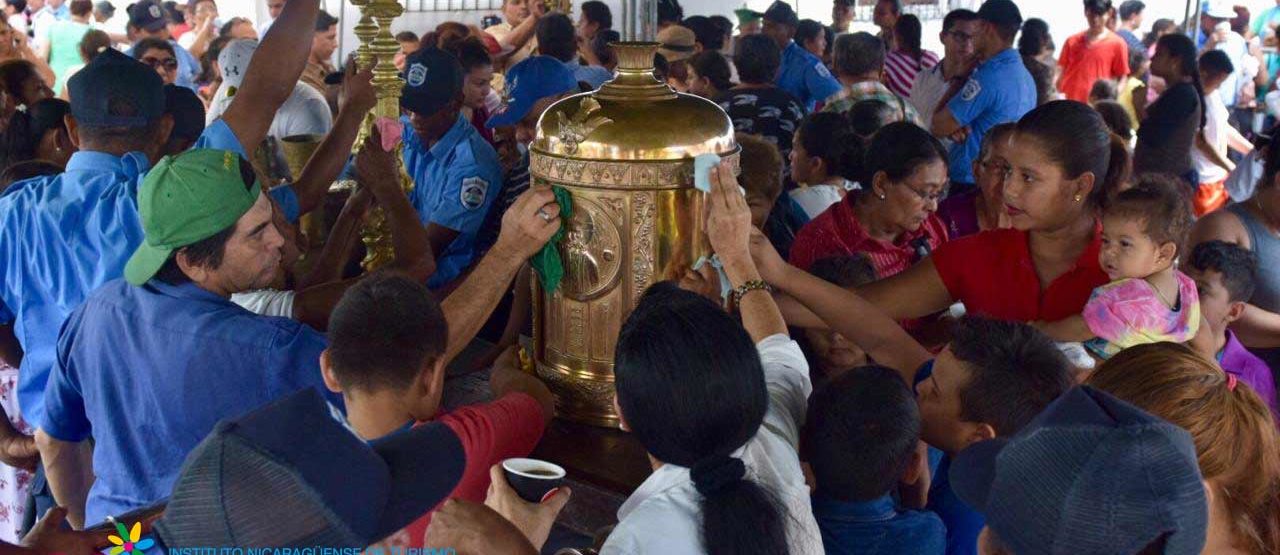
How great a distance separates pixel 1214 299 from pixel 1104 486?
1690 mm

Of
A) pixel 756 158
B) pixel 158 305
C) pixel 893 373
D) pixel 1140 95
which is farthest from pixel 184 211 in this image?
pixel 1140 95

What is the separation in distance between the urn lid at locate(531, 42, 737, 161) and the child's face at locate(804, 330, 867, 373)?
539 millimetres

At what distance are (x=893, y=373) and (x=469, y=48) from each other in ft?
9.88

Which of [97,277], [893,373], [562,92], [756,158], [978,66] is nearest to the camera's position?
[893,373]

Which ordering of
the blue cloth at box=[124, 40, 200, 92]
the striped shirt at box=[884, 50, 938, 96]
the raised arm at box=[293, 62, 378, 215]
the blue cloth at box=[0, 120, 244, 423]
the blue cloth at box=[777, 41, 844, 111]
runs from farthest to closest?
the striped shirt at box=[884, 50, 938, 96] < the blue cloth at box=[124, 40, 200, 92] < the blue cloth at box=[777, 41, 844, 111] < the raised arm at box=[293, 62, 378, 215] < the blue cloth at box=[0, 120, 244, 423]

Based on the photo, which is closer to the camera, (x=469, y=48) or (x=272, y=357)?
(x=272, y=357)

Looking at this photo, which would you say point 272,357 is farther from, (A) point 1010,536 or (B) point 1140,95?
(B) point 1140,95

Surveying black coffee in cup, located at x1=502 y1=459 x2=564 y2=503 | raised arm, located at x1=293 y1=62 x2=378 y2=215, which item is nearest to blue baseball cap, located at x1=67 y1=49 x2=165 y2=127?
raised arm, located at x1=293 y1=62 x2=378 y2=215

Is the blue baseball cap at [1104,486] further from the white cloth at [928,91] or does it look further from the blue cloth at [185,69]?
the blue cloth at [185,69]

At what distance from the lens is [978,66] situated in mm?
4988

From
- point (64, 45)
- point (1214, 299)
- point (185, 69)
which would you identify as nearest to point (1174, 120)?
point (1214, 299)

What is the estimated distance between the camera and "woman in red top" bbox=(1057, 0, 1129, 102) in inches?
293

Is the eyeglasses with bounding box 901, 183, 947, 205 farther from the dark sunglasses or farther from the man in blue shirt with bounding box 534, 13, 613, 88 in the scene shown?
the dark sunglasses

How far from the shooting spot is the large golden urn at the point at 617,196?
6.52 feet
